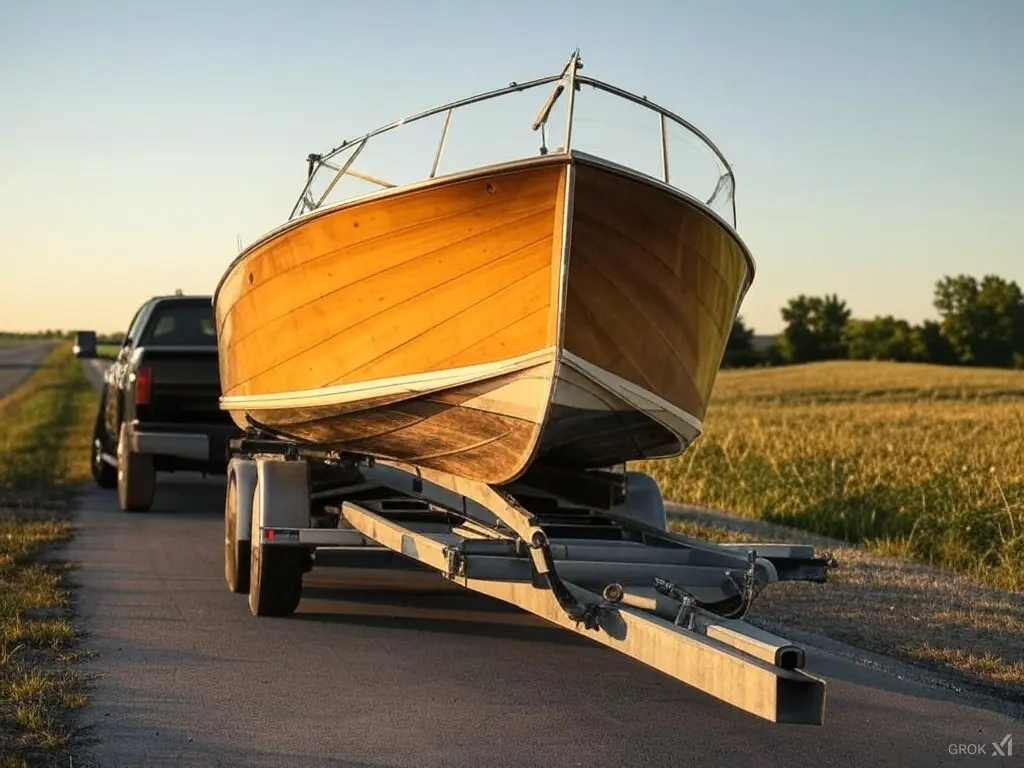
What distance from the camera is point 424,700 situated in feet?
20.5

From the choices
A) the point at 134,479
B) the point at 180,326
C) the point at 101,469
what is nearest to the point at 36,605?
the point at 134,479

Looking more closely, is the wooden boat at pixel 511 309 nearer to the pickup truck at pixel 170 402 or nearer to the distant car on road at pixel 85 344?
the pickup truck at pixel 170 402

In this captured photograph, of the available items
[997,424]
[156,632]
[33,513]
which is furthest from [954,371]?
[156,632]

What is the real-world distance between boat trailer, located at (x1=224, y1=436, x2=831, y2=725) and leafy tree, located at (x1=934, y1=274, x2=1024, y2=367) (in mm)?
104152

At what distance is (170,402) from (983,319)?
111491 millimetres

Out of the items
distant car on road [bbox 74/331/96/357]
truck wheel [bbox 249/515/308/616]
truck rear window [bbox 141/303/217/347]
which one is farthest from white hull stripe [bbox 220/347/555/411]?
distant car on road [bbox 74/331/96/357]

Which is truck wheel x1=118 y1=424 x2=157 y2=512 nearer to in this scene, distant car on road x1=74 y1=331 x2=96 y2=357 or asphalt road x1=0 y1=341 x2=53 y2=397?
distant car on road x1=74 y1=331 x2=96 y2=357

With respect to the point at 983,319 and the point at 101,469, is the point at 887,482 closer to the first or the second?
the point at 101,469

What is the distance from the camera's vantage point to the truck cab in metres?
13.0

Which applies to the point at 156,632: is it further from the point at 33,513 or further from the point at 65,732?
the point at 33,513

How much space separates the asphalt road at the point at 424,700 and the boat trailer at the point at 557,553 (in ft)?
1.29

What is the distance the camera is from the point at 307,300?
803 cm

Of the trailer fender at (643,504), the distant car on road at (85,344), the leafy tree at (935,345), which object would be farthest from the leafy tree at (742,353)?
the trailer fender at (643,504)

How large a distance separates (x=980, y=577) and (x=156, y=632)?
5.74 metres
